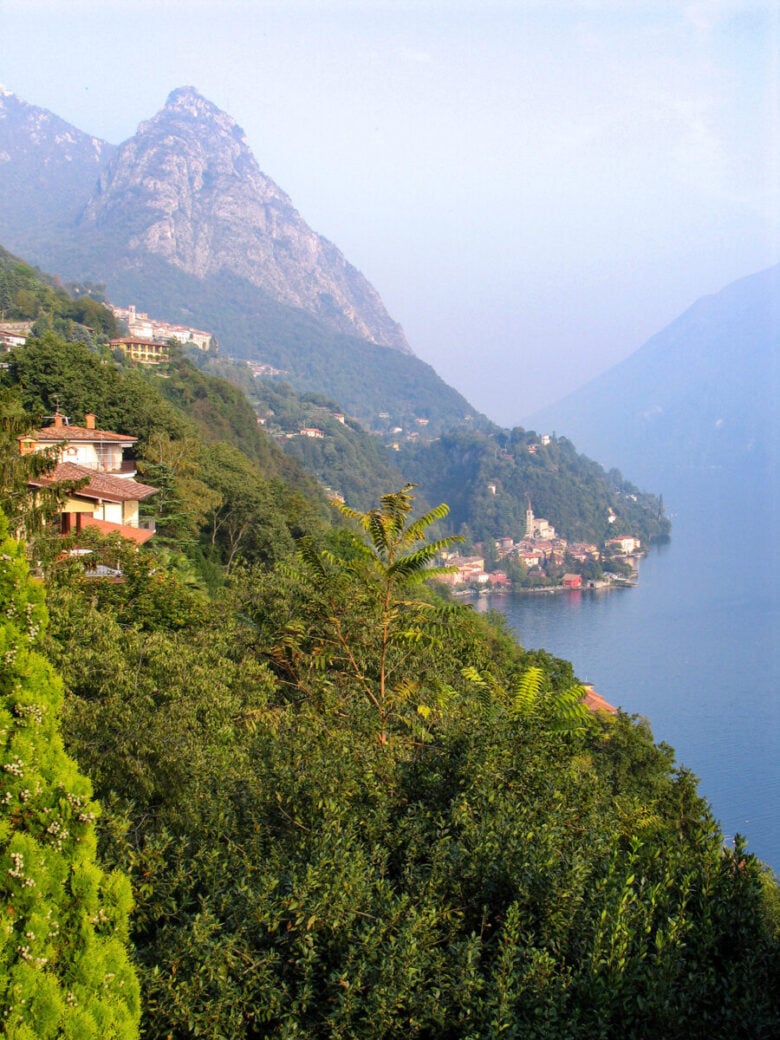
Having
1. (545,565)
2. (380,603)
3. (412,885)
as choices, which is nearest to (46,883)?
(412,885)

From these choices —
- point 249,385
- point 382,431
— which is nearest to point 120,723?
point 249,385

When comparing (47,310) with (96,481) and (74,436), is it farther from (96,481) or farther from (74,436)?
(96,481)

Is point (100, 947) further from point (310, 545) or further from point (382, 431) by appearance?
point (382, 431)

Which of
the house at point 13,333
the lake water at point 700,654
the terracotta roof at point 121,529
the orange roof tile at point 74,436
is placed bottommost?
the lake water at point 700,654

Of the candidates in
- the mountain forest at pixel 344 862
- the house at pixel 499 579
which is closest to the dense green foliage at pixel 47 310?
the house at pixel 499 579

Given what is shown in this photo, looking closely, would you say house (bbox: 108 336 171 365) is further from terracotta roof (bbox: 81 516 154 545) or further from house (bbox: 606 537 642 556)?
house (bbox: 606 537 642 556)

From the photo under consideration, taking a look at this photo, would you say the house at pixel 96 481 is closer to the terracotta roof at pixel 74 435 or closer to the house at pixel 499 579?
the terracotta roof at pixel 74 435
